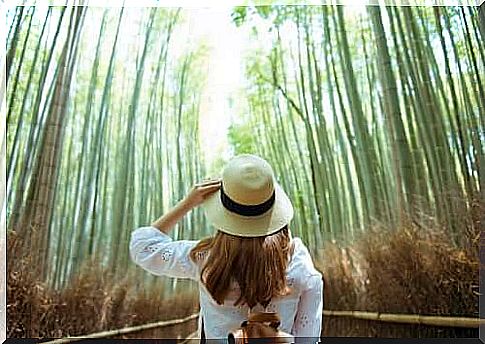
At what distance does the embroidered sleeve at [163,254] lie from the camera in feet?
7.63

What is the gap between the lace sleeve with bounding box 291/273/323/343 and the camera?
226cm

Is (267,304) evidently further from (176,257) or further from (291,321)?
(176,257)

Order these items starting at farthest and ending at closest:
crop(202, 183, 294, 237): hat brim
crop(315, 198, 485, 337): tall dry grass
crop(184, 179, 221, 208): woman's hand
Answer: crop(315, 198, 485, 337): tall dry grass, crop(184, 179, 221, 208): woman's hand, crop(202, 183, 294, 237): hat brim

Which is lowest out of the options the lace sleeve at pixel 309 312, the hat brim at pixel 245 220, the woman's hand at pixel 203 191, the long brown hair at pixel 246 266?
the lace sleeve at pixel 309 312

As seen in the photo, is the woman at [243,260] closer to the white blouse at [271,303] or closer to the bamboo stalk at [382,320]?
the white blouse at [271,303]

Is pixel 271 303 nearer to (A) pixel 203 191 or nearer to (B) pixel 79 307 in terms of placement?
(A) pixel 203 191

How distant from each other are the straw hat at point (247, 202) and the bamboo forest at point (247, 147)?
114 centimetres

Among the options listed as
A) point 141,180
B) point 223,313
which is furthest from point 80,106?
point 223,313

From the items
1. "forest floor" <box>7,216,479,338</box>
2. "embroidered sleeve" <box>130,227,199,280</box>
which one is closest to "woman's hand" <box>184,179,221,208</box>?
"embroidered sleeve" <box>130,227,199,280</box>

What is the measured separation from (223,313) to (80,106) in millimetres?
1557

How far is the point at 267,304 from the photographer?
227cm

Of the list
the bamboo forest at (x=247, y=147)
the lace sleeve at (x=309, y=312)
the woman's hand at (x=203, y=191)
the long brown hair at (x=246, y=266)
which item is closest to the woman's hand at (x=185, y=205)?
the woman's hand at (x=203, y=191)

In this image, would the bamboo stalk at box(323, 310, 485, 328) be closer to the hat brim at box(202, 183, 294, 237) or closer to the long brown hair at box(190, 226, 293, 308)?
the hat brim at box(202, 183, 294, 237)

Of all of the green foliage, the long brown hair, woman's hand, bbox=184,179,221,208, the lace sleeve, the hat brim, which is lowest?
the lace sleeve
